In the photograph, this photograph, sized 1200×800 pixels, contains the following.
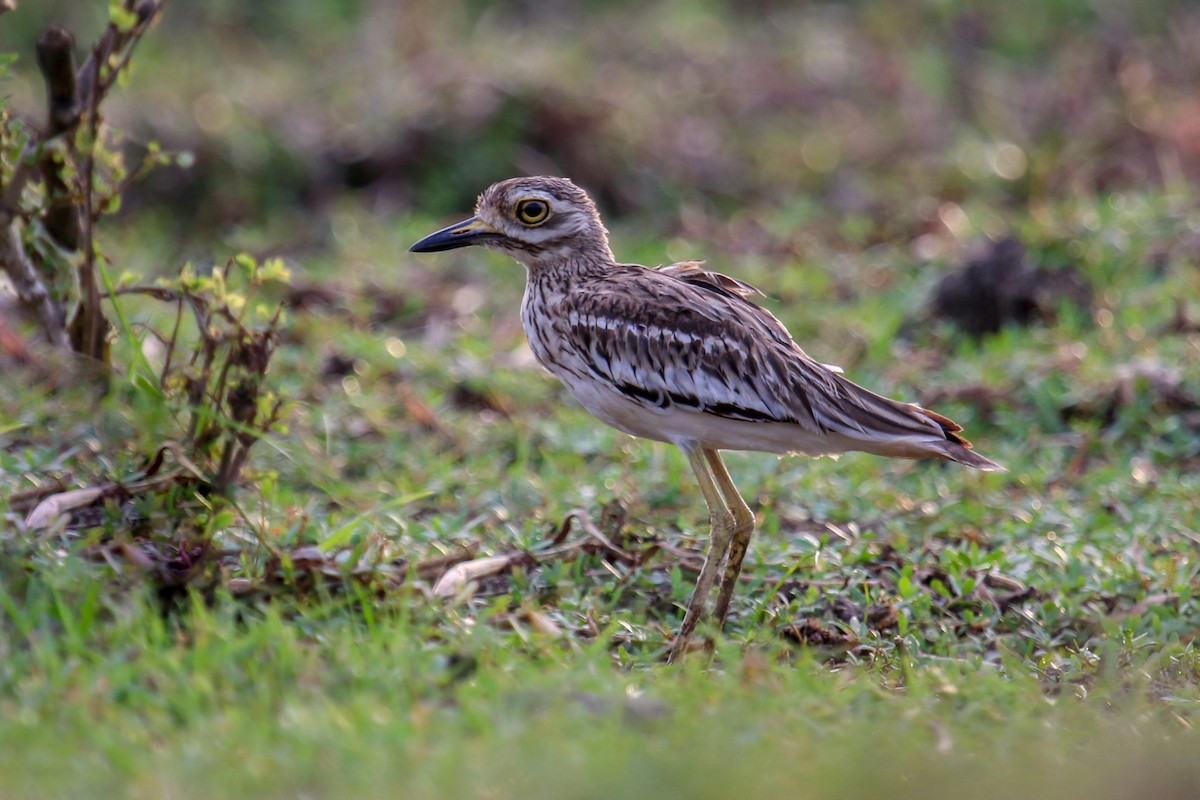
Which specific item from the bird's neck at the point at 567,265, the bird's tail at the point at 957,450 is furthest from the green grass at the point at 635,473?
the bird's neck at the point at 567,265

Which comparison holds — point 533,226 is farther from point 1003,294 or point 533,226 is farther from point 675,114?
point 675,114

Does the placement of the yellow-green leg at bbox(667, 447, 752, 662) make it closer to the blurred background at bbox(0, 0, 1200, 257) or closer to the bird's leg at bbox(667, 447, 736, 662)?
the bird's leg at bbox(667, 447, 736, 662)

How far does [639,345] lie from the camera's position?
4.70 metres

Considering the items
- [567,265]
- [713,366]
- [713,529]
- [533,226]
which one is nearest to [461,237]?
[533,226]

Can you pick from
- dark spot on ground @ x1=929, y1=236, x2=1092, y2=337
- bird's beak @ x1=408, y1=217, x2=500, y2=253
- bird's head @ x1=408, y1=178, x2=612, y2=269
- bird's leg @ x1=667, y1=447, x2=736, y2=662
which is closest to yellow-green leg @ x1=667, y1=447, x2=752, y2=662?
bird's leg @ x1=667, y1=447, x2=736, y2=662

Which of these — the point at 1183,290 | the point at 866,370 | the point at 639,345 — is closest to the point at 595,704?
the point at 639,345

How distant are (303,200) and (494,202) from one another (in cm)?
513

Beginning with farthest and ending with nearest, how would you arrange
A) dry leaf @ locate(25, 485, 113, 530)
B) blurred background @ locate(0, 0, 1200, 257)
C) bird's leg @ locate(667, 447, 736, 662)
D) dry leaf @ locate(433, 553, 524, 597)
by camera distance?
1. blurred background @ locate(0, 0, 1200, 257)
2. bird's leg @ locate(667, 447, 736, 662)
3. dry leaf @ locate(433, 553, 524, 597)
4. dry leaf @ locate(25, 485, 113, 530)

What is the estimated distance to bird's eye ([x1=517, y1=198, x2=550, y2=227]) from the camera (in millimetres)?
5086

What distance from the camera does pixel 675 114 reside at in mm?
11047

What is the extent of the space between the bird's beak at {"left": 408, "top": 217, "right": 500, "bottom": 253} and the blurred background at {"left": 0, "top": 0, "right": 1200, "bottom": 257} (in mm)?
4113

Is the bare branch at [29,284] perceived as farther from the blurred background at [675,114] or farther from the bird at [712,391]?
the blurred background at [675,114]

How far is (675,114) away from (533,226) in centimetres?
621

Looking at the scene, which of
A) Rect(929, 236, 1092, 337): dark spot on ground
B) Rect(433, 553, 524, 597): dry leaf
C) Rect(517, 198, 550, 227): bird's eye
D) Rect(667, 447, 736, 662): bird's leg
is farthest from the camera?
Rect(929, 236, 1092, 337): dark spot on ground
